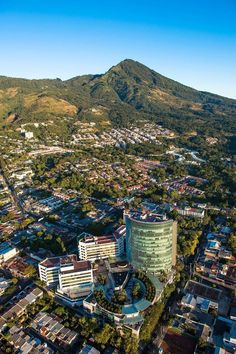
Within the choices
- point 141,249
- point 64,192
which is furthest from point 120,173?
point 141,249

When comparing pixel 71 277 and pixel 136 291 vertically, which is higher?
pixel 71 277

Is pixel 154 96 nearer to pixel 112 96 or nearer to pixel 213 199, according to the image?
pixel 112 96

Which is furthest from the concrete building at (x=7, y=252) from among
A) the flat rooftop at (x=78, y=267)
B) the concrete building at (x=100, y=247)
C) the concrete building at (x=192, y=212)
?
the concrete building at (x=192, y=212)

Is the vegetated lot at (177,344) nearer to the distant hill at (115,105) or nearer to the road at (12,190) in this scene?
the road at (12,190)

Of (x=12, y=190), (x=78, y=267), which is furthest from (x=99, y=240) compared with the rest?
(x=12, y=190)

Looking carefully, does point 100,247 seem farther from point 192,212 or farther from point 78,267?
point 192,212

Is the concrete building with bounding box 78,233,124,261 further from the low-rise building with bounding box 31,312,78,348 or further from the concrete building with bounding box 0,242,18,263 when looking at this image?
the concrete building with bounding box 0,242,18,263

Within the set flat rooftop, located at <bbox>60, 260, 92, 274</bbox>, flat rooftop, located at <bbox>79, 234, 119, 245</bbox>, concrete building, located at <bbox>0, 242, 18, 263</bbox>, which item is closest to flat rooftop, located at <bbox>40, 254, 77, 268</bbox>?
flat rooftop, located at <bbox>60, 260, 92, 274</bbox>
